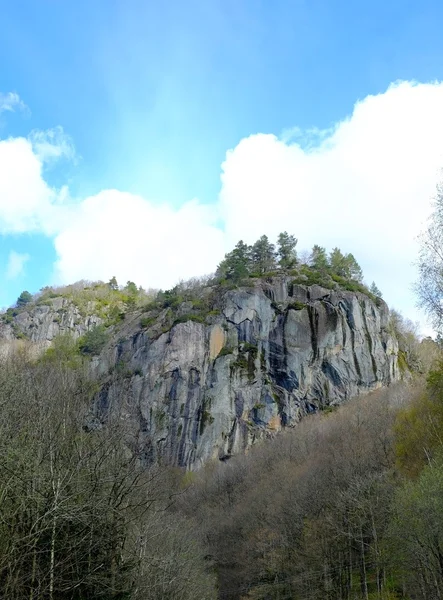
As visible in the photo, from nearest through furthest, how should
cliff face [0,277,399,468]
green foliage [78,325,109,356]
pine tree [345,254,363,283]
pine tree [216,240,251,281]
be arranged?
1. cliff face [0,277,399,468]
2. pine tree [216,240,251,281]
3. green foliage [78,325,109,356]
4. pine tree [345,254,363,283]

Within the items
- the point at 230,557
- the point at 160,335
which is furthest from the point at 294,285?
the point at 230,557

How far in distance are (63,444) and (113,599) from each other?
424 cm

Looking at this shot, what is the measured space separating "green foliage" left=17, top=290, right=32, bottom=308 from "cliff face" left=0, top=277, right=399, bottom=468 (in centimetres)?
5346

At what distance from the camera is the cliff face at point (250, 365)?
6475 cm

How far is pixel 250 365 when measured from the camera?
69562mm

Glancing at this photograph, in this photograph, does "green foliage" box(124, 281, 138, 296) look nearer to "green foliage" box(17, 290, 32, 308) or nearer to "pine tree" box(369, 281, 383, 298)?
"green foliage" box(17, 290, 32, 308)

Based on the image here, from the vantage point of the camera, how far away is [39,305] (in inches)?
4343

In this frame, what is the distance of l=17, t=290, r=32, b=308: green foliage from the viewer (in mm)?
121662

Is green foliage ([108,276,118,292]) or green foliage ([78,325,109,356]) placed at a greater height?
green foliage ([108,276,118,292])

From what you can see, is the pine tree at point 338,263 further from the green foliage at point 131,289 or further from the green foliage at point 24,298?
the green foliage at point 24,298

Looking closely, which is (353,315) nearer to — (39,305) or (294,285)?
(294,285)

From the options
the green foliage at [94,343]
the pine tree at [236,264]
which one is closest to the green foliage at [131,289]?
the green foliage at [94,343]

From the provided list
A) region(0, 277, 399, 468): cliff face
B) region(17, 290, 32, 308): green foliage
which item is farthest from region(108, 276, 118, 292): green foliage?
region(0, 277, 399, 468): cliff face

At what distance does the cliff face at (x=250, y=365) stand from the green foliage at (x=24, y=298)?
53460 millimetres
